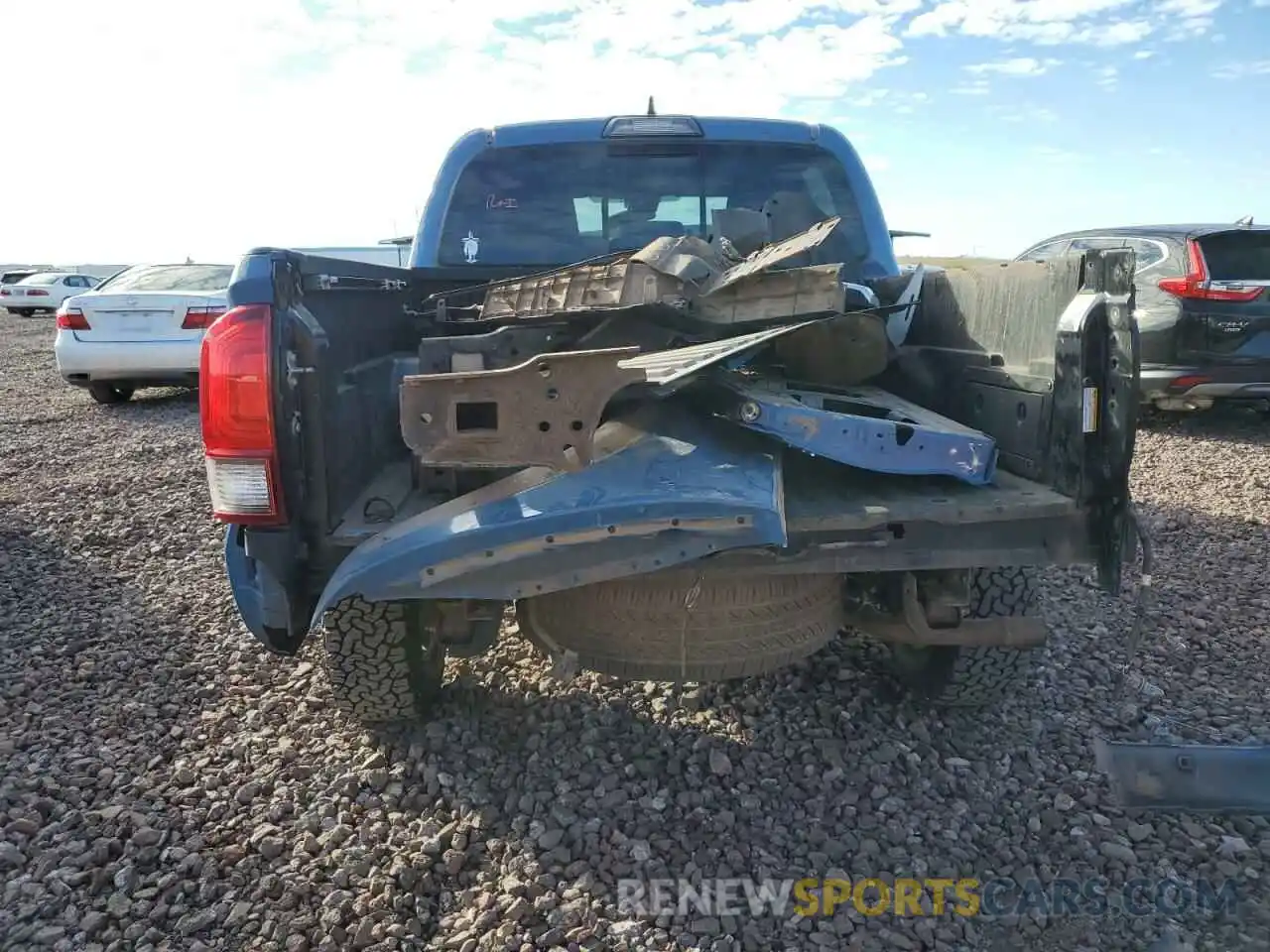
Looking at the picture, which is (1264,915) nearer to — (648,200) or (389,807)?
(389,807)

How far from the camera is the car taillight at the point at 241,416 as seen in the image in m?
2.29

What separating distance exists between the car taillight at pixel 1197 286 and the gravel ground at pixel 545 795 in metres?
4.46

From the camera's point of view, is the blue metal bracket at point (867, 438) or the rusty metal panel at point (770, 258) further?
the rusty metal panel at point (770, 258)

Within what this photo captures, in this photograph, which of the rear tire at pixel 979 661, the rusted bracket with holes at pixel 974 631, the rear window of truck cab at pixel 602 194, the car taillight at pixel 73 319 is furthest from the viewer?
the car taillight at pixel 73 319

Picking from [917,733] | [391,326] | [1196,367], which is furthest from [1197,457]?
[391,326]

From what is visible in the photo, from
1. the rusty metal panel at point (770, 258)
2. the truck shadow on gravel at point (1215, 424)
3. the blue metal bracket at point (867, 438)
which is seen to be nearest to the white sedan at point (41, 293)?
the truck shadow on gravel at point (1215, 424)

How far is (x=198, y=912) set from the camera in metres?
2.31

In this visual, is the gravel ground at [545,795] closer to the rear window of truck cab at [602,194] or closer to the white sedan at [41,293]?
the rear window of truck cab at [602,194]

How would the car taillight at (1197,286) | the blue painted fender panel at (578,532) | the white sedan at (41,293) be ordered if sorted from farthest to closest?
1. the white sedan at (41,293)
2. the car taillight at (1197,286)
3. the blue painted fender panel at (578,532)

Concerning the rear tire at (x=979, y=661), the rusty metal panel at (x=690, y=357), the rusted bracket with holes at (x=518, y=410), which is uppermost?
the rusty metal panel at (x=690, y=357)

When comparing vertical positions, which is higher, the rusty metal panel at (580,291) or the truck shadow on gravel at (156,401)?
the rusty metal panel at (580,291)

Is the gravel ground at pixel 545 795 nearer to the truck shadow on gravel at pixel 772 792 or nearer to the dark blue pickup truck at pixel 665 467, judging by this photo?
the truck shadow on gravel at pixel 772 792

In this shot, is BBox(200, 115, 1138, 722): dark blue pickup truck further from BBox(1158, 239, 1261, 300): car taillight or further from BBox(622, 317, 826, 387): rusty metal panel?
BBox(1158, 239, 1261, 300): car taillight

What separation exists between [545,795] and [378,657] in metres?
0.67
